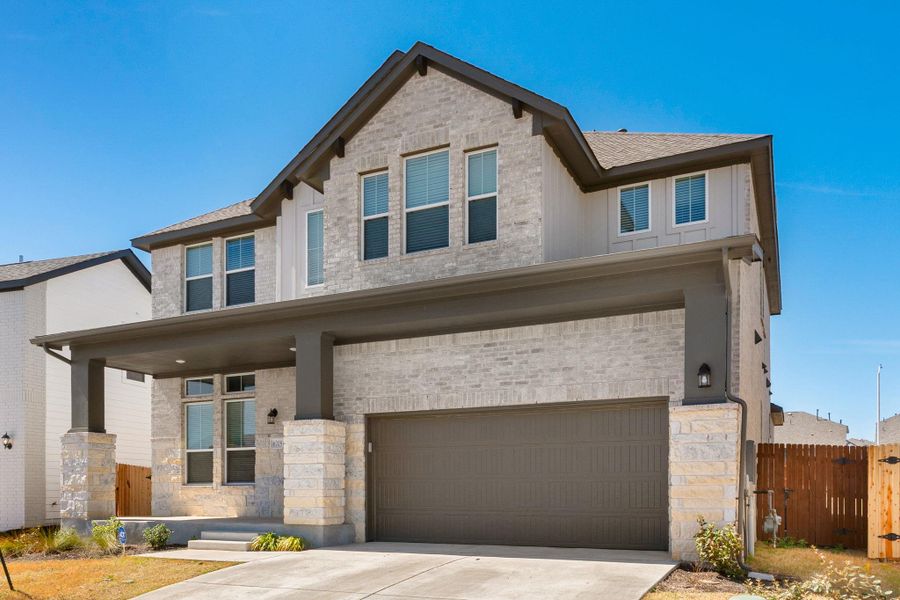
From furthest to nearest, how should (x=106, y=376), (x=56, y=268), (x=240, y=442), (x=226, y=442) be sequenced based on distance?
(x=106, y=376) < (x=56, y=268) < (x=226, y=442) < (x=240, y=442)

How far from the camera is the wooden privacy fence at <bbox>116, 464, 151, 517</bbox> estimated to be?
19.8 metres

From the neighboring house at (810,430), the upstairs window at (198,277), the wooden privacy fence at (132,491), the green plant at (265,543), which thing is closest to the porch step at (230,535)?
the green plant at (265,543)

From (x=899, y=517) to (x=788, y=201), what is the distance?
25.8 feet

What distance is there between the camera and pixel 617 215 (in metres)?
14.5

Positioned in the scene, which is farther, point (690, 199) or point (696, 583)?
point (690, 199)

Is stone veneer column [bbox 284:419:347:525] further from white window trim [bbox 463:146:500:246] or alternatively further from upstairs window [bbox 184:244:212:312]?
upstairs window [bbox 184:244:212:312]

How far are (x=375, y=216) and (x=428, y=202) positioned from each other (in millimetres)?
1107

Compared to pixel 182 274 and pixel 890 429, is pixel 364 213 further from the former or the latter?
pixel 890 429

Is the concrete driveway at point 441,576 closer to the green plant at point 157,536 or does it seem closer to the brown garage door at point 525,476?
the brown garage door at point 525,476

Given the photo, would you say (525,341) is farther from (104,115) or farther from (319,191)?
(104,115)

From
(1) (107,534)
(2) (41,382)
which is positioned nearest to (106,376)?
(2) (41,382)

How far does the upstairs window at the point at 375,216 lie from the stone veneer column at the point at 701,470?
636 centimetres

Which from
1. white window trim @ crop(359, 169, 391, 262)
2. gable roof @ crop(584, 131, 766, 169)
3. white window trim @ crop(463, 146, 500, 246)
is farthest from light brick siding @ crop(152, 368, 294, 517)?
gable roof @ crop(584, 131, 766, 169)

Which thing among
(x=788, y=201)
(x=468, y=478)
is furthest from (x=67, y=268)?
(x=788, y=201)
